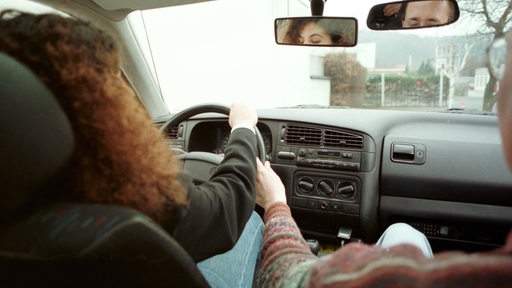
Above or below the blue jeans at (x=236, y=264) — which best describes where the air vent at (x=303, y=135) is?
above

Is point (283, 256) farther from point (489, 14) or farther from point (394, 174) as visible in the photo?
point (489, 14)

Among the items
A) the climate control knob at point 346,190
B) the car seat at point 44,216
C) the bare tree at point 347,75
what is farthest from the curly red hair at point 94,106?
the bare tree at point 347,75

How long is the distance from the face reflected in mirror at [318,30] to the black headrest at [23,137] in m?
2.31

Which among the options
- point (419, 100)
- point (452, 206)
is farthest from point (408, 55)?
point (452, 206)

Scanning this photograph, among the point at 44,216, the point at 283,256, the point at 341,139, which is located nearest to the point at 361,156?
the point at 341,139

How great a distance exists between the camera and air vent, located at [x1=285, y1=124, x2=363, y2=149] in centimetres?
301

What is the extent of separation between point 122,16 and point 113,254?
256cm

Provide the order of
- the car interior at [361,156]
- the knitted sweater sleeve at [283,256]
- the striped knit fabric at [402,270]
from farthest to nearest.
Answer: the car interior at [361,156] → the knitted sweater sleeve at [283,256] → the striped knit fabric at [402,270]

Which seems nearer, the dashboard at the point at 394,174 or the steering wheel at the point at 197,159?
the steering wheel at the point at 197,159

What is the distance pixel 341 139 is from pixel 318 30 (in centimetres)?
75

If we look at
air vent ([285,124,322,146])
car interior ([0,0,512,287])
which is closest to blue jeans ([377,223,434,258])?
car interior ([0,0,512,287])

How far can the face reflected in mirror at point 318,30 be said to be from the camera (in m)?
2.99

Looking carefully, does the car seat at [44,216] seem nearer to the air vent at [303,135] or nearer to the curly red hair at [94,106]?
the curly red hair at [94,106]

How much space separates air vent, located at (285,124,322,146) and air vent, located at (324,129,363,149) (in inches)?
2.2
